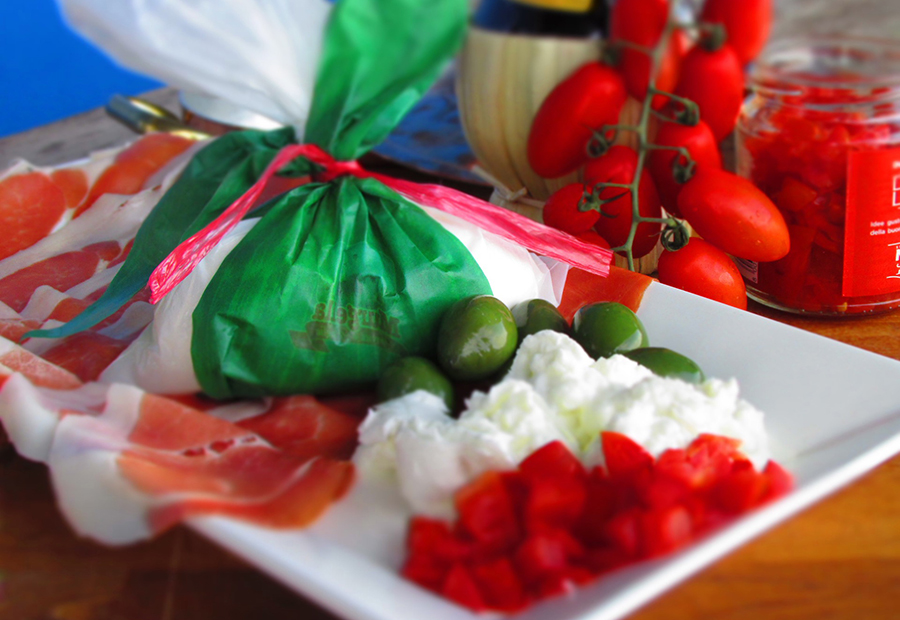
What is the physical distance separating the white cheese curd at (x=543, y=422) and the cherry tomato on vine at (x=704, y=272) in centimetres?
15

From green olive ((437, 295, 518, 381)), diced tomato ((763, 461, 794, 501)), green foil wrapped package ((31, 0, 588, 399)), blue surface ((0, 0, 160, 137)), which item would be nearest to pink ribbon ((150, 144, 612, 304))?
green foil wrapped package ((31, 0, 588, 399))

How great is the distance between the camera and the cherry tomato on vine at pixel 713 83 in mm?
500

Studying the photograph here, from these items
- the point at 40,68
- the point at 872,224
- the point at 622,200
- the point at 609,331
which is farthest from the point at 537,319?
the point at 40,68

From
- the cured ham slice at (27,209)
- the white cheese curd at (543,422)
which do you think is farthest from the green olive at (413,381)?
the cured ham slice at (27,209)

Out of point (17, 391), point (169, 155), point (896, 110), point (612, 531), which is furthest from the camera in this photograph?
point (169, 155)

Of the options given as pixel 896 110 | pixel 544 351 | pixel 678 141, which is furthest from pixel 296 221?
pixel 896 110

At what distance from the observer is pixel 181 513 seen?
342mm

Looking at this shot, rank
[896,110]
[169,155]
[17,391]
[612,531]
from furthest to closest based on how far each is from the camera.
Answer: [169,155] < [896,110] < [17,391] < [612,531]

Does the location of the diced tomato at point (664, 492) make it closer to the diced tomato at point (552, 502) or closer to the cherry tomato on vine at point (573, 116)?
the diced tomato at point (552, 502)

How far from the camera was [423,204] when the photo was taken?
0.54m

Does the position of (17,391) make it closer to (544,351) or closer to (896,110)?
(544,351)

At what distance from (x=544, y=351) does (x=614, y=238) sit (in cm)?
21

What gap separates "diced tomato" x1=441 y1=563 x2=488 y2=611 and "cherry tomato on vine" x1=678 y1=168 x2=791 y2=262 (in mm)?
330

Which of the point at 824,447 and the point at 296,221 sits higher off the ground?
the point at 296,221
